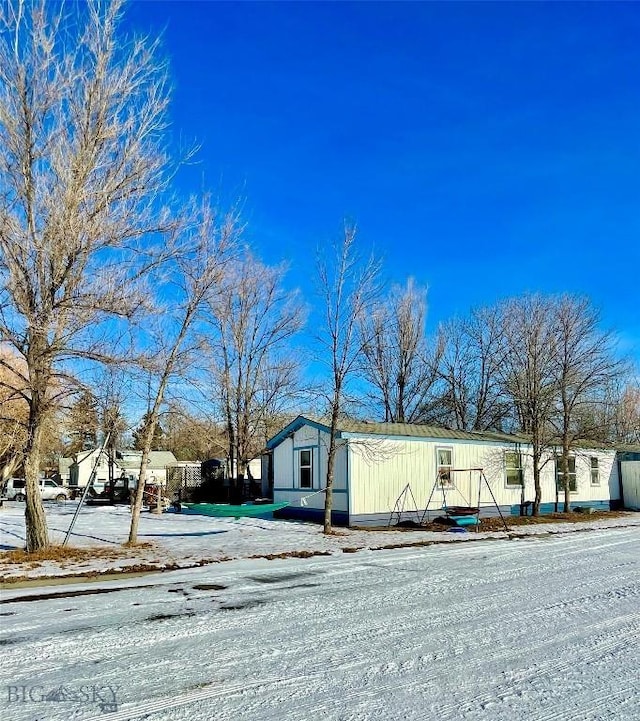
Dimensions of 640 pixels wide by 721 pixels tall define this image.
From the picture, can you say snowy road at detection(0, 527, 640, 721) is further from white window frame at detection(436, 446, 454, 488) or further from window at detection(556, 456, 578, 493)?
window at detection(556, 456, 578, 493)

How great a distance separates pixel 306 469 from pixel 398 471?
308 cm

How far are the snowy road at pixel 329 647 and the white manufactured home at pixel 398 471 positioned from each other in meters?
8.08

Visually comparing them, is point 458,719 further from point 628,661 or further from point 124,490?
point 124,490

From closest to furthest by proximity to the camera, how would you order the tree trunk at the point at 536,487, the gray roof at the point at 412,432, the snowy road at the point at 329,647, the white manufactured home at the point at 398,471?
the snowy road at the point at 329,647
the white manufactured home at the point at 398,471
the gray roof at the point at 412,432
the tree trunk at the point at 536,487

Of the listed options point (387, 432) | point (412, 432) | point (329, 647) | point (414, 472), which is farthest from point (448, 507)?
point (329, 647)

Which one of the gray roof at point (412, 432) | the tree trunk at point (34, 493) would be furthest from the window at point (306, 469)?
the tree trunk at point (34, 493)

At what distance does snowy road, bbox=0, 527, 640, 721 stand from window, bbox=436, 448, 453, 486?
10128mm

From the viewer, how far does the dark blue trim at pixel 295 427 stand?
60.0 feet

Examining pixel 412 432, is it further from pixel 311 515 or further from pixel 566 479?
pixel 566 479

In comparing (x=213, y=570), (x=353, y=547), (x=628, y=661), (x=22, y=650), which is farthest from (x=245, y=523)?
(x=628, y=661)

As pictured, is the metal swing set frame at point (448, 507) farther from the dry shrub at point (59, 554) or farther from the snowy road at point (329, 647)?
the dry shrub at point (59, 554)

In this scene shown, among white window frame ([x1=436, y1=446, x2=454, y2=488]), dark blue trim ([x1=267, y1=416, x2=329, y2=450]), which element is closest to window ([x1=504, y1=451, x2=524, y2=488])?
white window frame ([x1=436, y1=446, x2=454, y2=488])

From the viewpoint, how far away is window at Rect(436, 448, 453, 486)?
1916cm

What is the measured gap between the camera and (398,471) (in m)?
17.9
